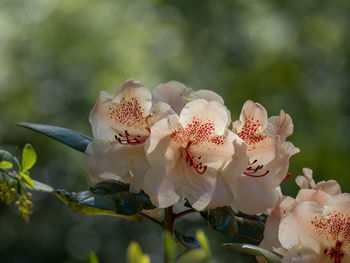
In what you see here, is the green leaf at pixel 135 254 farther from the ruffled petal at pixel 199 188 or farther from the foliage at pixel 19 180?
the foliage at pixel 19 180

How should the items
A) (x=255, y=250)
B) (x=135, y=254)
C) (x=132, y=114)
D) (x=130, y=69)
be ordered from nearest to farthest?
(x=135, y=254) < (x=255, y=250) < (x=132, y=114) < (x=130, y=69)

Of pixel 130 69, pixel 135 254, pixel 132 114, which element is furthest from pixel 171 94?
pixel 130 69

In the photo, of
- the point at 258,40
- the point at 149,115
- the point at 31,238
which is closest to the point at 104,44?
the point at 258,40

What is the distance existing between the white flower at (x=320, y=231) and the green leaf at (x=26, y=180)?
36 cm

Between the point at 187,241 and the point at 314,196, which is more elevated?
the point at 314,196

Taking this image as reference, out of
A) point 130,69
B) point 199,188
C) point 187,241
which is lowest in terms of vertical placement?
point 130,69

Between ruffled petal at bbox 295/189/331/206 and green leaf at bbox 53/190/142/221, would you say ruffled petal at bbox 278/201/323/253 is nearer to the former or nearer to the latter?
ruffled petal at bbox 295/189/331/206

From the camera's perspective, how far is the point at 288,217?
0.69 m

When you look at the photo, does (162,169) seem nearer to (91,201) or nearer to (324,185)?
(91,201)

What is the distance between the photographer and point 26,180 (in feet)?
2.75

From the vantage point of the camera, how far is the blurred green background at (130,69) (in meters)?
6.03

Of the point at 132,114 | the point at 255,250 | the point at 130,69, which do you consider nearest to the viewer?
the point at 255,250

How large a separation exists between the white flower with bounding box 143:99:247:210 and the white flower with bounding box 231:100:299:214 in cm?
3

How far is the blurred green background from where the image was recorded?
603 cm
